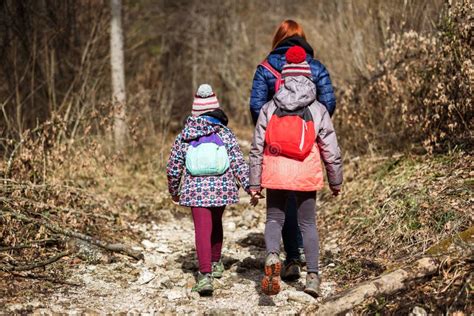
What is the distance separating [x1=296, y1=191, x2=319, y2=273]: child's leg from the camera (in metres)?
4.55

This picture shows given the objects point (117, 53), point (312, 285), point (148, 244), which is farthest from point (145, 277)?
point (117, 53)

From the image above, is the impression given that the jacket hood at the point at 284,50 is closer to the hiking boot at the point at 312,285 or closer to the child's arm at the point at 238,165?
the child's arm at the point at 238,165

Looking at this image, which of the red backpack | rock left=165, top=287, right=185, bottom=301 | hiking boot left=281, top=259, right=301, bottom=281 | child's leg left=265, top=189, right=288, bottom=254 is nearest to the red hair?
the red backpack

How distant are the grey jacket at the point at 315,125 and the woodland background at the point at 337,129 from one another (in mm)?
1043

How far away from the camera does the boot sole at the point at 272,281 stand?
166 inches

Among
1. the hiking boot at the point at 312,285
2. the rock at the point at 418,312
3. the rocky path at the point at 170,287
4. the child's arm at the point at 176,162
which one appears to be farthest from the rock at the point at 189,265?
the rock at the point at 418,312

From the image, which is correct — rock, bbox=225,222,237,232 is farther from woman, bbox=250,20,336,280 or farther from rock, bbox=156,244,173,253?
woman, bbox=250,20,336,280

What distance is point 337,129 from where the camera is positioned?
353 inches

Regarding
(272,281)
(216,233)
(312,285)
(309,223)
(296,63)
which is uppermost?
(296,63)

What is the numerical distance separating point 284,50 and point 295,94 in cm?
67

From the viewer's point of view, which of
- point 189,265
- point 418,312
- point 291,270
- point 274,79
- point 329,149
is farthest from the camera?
point 189,265

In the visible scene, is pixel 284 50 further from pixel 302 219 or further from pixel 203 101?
pixel 302 219

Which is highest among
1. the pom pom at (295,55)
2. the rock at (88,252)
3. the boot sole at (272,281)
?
the pom pom at (295,55)

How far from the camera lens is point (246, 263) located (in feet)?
18.4
